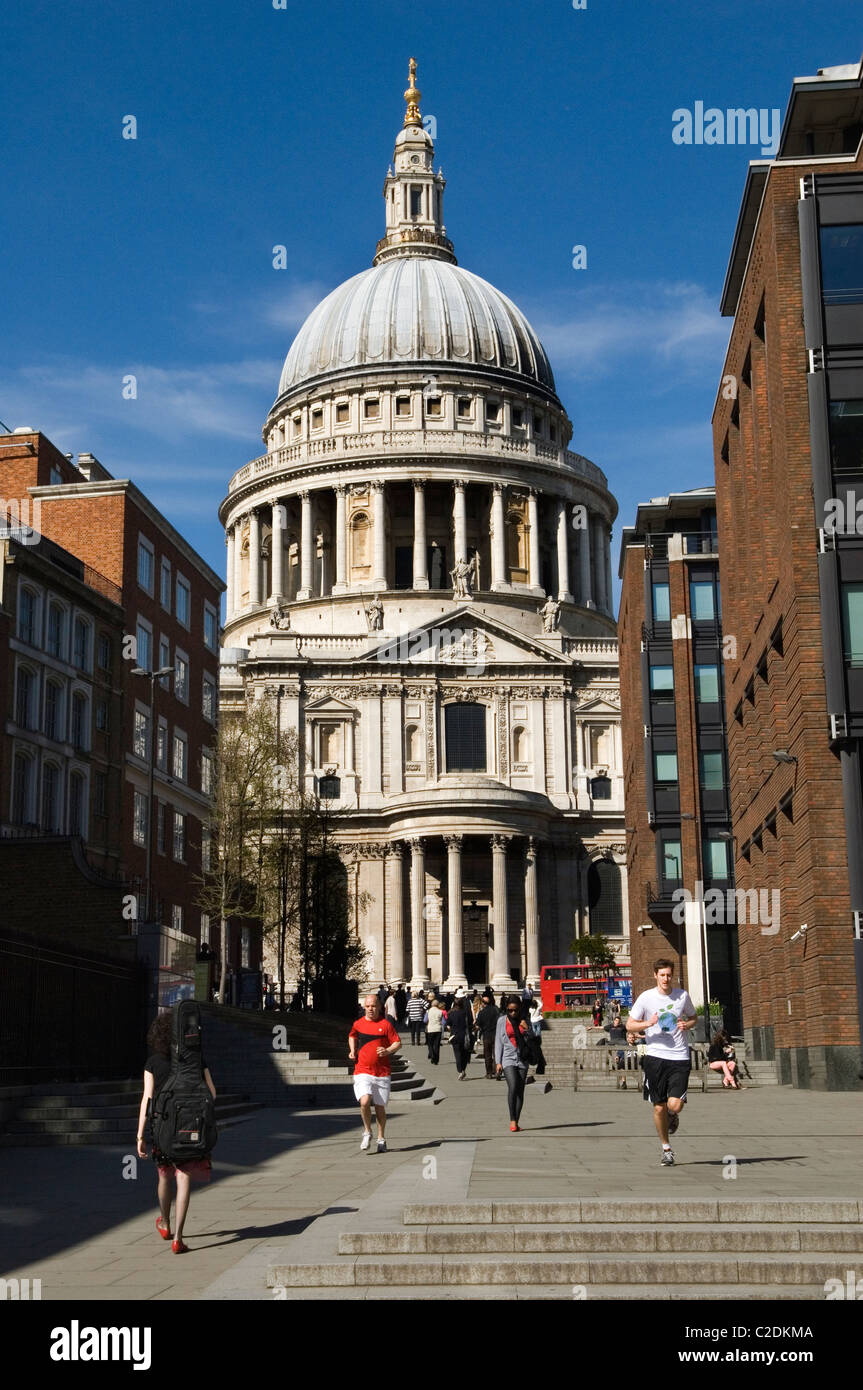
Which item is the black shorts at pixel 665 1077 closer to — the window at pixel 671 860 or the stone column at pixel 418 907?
the window at pixel 671 860

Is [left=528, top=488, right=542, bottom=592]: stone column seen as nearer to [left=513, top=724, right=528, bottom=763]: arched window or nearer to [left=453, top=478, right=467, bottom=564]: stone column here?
[left=453, top=478, right=467, bottom=564]: stone column

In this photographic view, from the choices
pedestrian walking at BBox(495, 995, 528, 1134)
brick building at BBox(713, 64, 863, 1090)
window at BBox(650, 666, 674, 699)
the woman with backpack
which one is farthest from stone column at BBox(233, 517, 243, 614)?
the woman with backpack

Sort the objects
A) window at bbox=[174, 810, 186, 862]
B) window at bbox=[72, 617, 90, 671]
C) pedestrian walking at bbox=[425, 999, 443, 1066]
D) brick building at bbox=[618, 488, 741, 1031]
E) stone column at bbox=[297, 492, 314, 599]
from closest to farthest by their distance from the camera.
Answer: pedestrian walking at bbox=[425, 999, 443, 1066], window at bbox=[72, 617, 90, 671], brick building at bbox=[618, 488, 741, 1031], window at bbox=[174, 810, 186, 862], stone column at bbox=[297, 492, 314, 599]

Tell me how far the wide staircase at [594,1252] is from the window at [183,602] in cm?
5061

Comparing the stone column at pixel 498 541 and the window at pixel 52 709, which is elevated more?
the stone column at pixel 498 541

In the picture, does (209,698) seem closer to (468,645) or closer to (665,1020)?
(468,645)

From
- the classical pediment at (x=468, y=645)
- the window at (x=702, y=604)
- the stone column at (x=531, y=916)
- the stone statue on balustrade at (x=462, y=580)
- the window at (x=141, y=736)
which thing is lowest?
the stone column at (x=531, y=916)

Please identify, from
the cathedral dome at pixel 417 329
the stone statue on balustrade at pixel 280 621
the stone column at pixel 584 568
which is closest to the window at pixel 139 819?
the stone statue on balustrade at pixel 280 621

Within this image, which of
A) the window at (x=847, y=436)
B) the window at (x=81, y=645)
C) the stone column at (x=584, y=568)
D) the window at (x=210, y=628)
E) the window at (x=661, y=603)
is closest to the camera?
the window at (x=847, y=436)

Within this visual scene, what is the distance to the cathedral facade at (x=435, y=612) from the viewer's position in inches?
3659

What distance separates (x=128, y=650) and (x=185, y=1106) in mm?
43512

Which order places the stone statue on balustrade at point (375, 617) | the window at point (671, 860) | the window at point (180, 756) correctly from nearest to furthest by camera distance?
the window at point (180, 756)
the window at point (671, 860)
the stone statue on balustrade at point (375, 617)

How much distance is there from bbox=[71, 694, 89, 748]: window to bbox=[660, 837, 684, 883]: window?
2328cm

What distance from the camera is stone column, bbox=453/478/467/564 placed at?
377 ft
